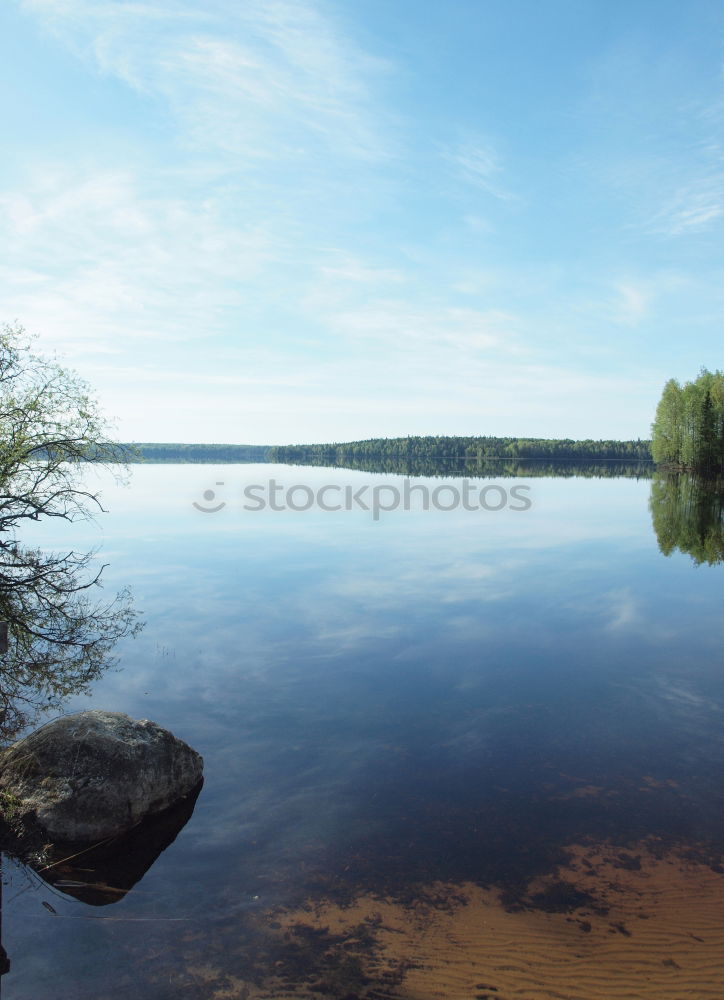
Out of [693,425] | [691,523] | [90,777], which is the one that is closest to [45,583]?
[90,777]

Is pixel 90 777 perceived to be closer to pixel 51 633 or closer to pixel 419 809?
pixel 419 809

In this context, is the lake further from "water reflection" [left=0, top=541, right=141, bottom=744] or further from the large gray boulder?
"water reflection" [left=0, top=541, right=141, bottom=744]

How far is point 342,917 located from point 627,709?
9.31 m

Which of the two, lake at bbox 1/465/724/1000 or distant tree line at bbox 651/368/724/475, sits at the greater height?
distant tree line at bbox 651/368/724/475

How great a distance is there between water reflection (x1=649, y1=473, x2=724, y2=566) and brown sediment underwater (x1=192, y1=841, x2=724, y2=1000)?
28499 mm

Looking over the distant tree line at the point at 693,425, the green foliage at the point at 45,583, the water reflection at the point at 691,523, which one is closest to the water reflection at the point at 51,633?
the green foliage at the point at 45,583

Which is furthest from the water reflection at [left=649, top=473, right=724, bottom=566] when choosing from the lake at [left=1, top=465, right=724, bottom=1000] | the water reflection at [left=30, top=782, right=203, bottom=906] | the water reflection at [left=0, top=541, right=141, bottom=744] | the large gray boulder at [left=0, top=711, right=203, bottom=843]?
the water reflection at [left=30, top=782, right=203, bottom=906]

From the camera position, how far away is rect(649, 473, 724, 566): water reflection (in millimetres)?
36062

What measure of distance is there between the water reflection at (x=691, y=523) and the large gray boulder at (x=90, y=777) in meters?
31.0

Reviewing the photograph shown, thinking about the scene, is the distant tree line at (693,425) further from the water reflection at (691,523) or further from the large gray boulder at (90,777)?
the large gray boulder at (90,777)

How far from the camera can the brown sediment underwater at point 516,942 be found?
6.64m

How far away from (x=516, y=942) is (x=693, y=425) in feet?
419

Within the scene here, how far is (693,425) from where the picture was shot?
117 m

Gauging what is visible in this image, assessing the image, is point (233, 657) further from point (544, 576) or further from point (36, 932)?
point (544, 576)
